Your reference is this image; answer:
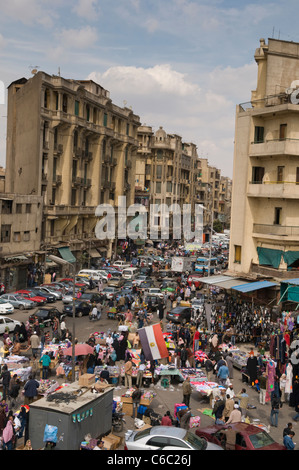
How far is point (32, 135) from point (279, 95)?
25.9 m

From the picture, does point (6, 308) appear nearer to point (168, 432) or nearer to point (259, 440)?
point (168, 432)

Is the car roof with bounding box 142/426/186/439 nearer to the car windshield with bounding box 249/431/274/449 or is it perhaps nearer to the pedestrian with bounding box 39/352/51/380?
the car windshield with bounding box 249/431/274/449

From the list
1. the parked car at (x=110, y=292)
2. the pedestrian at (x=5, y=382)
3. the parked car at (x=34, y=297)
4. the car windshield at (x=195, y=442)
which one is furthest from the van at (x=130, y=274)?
the car windshield at (x=195, y=442)

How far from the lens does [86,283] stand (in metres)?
45.1

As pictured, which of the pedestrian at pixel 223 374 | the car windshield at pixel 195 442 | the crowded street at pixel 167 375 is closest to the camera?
the car windshield at pixel 195 442

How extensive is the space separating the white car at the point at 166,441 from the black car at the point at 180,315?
1919cm

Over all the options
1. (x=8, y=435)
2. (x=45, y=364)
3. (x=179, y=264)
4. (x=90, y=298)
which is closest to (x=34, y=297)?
(x=90, y=298)

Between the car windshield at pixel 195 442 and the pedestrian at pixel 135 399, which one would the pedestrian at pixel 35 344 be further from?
the car windshield at pixel 195 442

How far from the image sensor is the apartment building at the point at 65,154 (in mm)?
49875

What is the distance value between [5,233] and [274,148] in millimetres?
23228

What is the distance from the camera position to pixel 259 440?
1370cm
